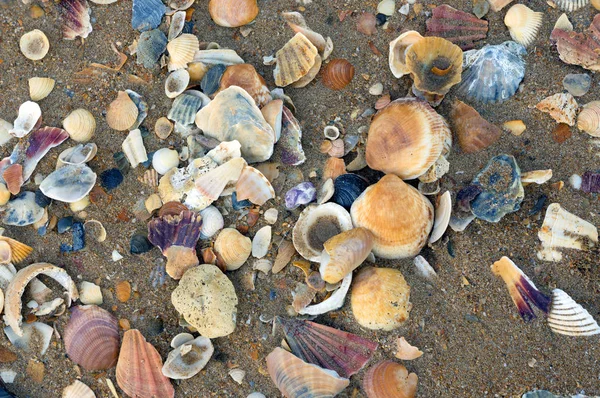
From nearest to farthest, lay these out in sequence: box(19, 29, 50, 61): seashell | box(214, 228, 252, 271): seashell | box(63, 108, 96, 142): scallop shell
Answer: box(214, 228, 252, 271): seashell < box(63, 108, 96, 142): scallop shell < box(19, 29, 50, 61): seashell

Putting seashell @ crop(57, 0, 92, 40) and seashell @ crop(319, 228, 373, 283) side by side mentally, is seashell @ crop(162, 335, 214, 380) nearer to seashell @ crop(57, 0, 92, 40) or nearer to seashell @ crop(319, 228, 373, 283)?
seashell @ crop(319, 228, 373, 283)

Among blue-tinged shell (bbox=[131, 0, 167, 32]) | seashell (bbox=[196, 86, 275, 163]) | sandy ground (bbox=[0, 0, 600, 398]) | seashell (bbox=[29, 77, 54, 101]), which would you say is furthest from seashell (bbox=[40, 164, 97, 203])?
blue-tinged shell (bbox=[131, 0, 167, 32])

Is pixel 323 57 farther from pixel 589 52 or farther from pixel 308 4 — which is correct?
pixel 589 52

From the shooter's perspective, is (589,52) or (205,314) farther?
(589,52)

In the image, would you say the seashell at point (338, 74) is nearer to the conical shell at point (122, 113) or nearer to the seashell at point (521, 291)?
the conical shell at point (122, 113)

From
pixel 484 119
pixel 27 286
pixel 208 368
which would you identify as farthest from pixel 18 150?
pixel 484 119

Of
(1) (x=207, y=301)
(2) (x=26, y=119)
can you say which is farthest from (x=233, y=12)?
(1) (x=207, y=301)

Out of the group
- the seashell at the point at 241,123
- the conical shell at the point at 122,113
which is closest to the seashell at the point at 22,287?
the conical shell at the point at 122,113
